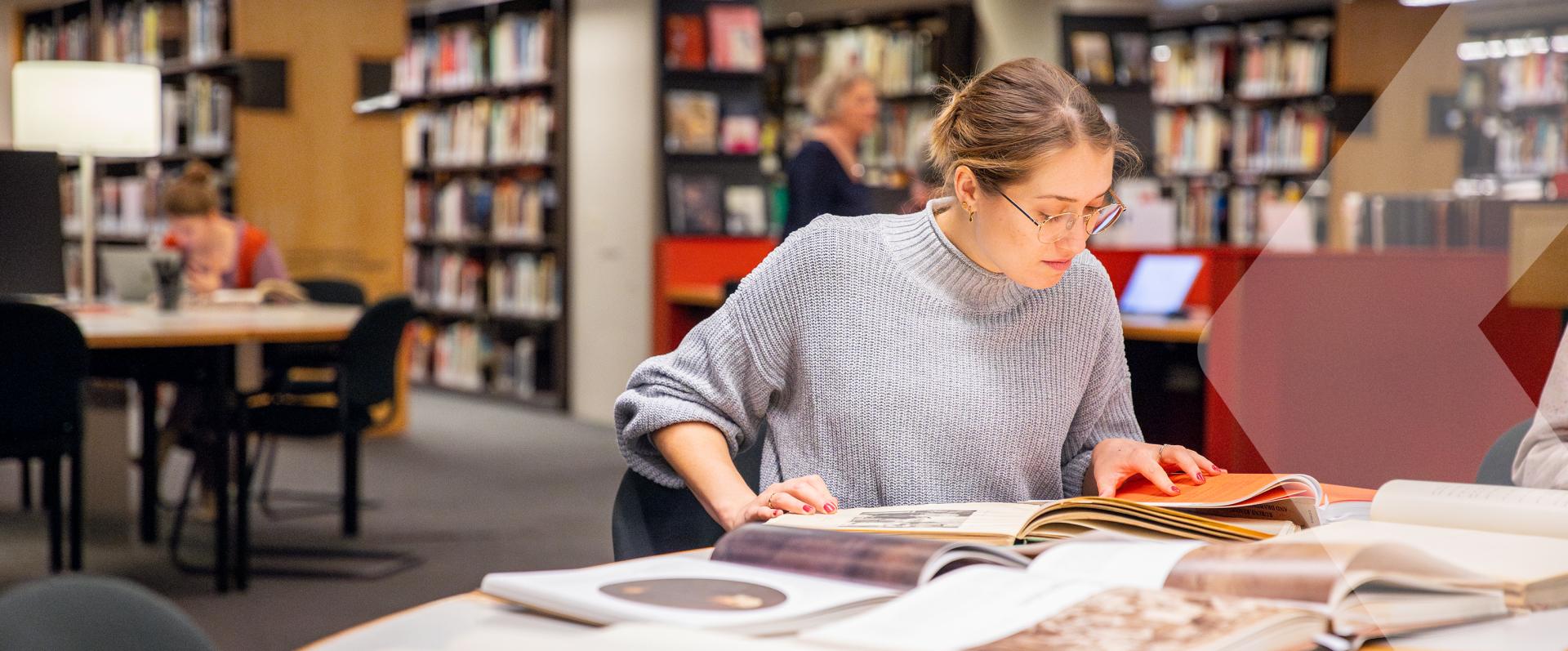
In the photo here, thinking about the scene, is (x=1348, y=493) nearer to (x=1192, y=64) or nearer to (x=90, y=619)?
(x=90, y=619)

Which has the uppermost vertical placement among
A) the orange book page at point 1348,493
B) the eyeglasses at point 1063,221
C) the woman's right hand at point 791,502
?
the eyeglasses at point 1063,221

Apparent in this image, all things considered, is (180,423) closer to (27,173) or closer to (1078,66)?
(27,173)

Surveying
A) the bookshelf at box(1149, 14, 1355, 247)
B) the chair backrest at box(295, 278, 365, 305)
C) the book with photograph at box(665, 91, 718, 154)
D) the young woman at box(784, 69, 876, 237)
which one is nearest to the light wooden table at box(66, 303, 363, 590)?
the chair backrest at box(295, 278, 365, 305)

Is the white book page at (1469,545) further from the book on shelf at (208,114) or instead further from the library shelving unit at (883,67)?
the book on shelf at (208,114)

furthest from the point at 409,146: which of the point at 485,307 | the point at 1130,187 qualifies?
the point at 1130,187

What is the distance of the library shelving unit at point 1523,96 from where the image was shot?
971 mm

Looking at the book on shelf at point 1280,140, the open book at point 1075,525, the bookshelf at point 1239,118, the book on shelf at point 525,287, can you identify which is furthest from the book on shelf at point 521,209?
the open book at point 1075,525

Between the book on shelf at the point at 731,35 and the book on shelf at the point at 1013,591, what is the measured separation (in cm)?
578

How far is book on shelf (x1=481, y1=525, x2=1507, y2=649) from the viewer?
2.59 feet

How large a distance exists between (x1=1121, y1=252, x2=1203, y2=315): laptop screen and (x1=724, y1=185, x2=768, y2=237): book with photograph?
2.30m

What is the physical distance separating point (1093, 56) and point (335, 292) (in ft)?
11.0

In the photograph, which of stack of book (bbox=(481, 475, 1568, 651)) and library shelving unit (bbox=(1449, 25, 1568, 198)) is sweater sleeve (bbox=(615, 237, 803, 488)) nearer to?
stack of book (bbox=(481, 475, 1568, 651))

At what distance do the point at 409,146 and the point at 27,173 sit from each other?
4820 mm

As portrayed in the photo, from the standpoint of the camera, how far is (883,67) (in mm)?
7184
